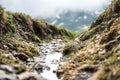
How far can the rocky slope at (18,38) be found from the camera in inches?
1049

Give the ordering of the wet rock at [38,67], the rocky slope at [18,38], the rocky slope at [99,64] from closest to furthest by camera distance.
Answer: the rocky slope at [99,64], the rocky slope at [18,38], the wet rock at [38,67]

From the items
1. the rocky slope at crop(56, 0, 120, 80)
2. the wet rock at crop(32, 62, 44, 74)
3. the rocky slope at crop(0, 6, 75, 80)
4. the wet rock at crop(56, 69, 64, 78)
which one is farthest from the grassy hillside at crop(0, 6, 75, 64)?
the rocky slope at crop(56, 0, 120, 80)

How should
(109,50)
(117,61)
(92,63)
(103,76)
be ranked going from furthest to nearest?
1. (109,50)
2. (92,63)
3. (117,61)
4. (103,76)

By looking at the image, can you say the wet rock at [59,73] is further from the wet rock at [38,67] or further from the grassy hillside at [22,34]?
the grassy hillside at [22,34]

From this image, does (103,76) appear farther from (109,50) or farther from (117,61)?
(109,50)

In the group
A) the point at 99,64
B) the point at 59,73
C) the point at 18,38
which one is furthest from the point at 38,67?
the point at 18,38

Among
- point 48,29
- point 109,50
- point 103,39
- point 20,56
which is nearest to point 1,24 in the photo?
point 20,56

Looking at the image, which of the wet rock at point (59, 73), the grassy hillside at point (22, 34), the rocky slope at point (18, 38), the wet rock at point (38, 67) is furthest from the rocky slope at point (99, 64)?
the grassy hillside at point (22, 34)

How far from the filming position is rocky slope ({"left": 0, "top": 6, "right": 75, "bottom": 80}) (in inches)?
1049

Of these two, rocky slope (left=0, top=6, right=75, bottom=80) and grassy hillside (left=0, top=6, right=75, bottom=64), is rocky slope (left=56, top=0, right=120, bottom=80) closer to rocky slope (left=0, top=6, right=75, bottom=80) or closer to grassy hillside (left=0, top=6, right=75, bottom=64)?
rocky slope (left=0, top=6, right=75, bottom=80)

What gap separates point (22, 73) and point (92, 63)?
7.65m

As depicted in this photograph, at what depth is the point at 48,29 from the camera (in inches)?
4058

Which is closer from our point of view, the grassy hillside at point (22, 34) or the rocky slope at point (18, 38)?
the rocky slope at point (18, 38)

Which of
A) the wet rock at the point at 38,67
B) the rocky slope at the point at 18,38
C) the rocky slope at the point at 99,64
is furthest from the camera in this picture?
the wet rock at the point at 38,67
